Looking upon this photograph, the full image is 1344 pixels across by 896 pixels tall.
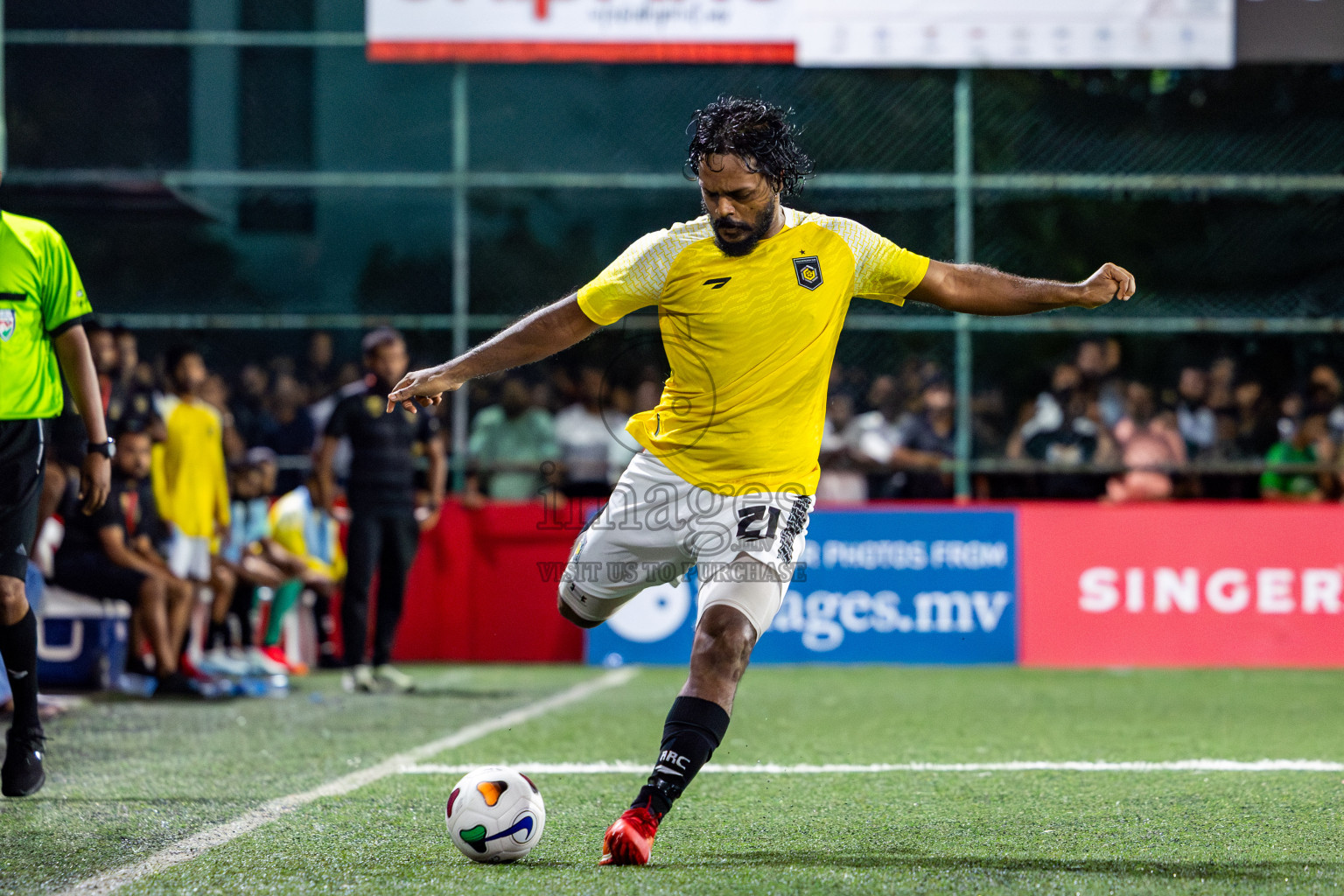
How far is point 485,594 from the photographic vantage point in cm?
1184

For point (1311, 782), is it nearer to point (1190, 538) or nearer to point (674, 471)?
point (674, 471)

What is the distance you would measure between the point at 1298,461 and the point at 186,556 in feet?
26.6

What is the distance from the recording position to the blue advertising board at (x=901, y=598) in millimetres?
11422

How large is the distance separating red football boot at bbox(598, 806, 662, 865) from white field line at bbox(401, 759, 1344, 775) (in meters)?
1.84

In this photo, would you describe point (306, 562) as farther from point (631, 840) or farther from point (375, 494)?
point (631, 840)

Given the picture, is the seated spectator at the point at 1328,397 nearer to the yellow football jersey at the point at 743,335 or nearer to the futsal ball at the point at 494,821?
the yellow football jersey at the point at 743,335

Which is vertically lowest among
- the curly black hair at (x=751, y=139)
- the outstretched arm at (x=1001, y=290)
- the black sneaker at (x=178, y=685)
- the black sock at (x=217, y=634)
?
the black sneaker at (x=178, y=685)

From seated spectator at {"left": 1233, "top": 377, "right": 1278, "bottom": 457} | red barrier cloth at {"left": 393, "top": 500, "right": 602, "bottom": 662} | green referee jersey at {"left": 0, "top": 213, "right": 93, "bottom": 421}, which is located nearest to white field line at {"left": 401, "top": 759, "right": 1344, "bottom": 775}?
green referee jersey at {"left": 0, "top": 213, "right": 93, "bottom": 421}

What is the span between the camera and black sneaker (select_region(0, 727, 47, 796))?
5176mm

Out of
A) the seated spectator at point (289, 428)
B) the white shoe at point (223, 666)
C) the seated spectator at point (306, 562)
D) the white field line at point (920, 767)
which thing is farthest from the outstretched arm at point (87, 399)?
the seated spectator at point (289, 428)

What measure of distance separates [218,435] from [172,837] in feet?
17.7

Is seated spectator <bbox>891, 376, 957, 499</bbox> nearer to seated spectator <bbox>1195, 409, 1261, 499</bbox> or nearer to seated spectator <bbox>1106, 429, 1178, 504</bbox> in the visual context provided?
seated spectator <bbox>1106, 429, 1178, 504</bbox>

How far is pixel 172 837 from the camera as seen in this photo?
14.9 feet

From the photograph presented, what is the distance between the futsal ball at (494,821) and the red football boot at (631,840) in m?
0.25
